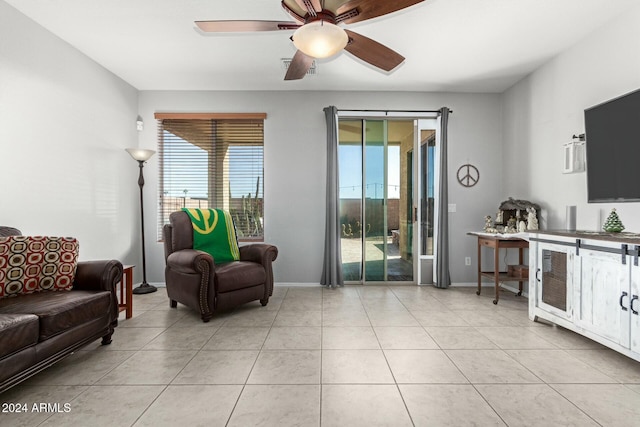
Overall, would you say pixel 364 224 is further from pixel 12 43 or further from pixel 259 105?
pixel 12 43

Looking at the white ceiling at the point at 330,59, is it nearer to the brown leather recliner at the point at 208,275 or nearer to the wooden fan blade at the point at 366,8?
the wooden fan blade at the point at 366,8

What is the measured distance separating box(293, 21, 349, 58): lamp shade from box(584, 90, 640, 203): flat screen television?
2.11m

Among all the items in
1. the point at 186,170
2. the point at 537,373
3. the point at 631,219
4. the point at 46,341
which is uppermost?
the point at 186,170

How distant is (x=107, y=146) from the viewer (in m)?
3.61

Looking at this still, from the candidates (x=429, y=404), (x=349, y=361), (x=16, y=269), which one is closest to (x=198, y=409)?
(x=349, y=361)

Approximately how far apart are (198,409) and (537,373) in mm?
2014

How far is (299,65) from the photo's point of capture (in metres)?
2.39

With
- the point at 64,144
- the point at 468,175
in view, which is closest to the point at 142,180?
the point at 64,144

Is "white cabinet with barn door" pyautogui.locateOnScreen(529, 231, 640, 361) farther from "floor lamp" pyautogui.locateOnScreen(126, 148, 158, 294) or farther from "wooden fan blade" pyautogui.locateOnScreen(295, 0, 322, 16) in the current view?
"floor lamp" pyautogui.locateOnScreen(126, 148, 158, 294)

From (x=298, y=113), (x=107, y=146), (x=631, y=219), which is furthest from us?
(x=298, y=113)

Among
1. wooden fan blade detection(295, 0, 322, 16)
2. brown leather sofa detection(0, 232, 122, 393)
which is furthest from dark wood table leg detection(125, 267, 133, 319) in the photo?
wooden fan blade detection(295, 0, 322, 16)

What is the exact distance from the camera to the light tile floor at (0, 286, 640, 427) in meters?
→ 1.53

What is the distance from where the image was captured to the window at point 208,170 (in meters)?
4.23

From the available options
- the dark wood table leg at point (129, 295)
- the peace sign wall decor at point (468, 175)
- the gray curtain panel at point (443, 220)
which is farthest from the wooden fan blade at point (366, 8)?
the peace sign wall decor at point (468, 175)
